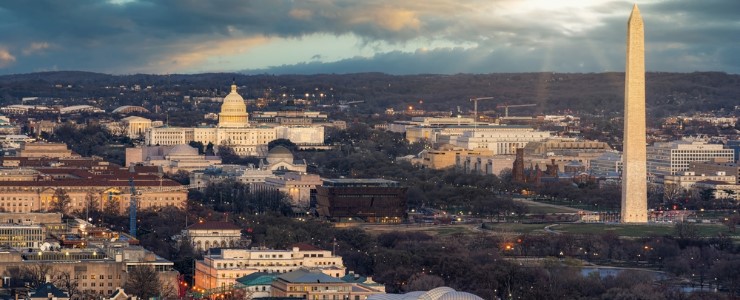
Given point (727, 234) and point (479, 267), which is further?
point (727, 234)

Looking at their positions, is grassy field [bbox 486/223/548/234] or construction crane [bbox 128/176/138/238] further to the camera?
grassy field [bbox 486/223/548/234]

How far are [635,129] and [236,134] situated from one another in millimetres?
61052

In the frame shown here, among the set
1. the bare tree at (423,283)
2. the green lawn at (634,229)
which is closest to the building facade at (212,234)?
the bare tree at (423,283)

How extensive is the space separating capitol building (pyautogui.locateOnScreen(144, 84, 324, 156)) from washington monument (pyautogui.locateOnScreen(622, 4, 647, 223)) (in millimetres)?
51900

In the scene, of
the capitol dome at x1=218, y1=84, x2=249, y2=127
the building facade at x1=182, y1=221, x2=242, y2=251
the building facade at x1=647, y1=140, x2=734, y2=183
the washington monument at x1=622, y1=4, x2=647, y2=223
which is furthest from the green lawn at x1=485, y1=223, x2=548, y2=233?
the capitol dome at x1=218, y1=84, x2=249, y2=127

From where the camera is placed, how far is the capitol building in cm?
14550

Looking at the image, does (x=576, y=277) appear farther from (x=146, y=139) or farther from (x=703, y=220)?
(x=146, y=139)

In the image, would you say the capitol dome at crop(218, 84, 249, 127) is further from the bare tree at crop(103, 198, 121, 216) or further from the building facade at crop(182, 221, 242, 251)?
the building facade at crop(182, 221, 242, 251)

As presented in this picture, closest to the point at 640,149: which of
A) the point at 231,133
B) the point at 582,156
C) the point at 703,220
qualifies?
the point at 703,220

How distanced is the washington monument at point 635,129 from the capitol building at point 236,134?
51.9 m

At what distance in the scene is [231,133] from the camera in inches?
5846

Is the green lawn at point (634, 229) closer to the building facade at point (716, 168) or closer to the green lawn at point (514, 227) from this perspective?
the green lawn at point (514, 227)

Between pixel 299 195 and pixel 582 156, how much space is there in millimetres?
35649

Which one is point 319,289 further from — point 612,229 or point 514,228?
point 514,228
